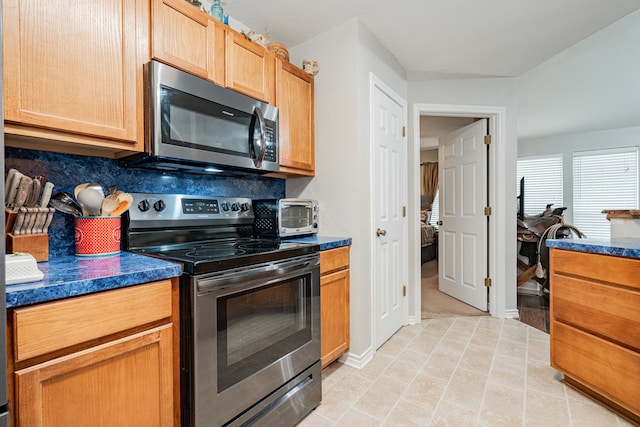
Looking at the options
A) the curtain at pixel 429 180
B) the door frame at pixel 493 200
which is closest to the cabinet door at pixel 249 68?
the door frame at pixel 493 200

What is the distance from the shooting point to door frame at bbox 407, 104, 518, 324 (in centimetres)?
298

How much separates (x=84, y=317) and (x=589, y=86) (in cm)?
518

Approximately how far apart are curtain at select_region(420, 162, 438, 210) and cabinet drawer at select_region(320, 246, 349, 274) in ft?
19.4

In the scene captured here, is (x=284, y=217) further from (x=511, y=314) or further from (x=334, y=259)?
(x=511, y=314)

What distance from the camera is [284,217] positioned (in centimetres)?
195

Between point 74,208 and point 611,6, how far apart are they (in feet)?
10.7

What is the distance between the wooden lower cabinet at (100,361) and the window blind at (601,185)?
7.25 m

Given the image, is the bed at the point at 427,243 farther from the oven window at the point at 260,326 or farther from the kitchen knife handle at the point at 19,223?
the kitchen knife handle at the point at 19,223

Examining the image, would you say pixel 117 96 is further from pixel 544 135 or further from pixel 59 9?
pixel 544 135

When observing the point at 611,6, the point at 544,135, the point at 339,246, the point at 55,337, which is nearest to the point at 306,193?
the point at 339,246

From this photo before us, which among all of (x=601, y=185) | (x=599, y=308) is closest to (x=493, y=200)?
(x=599, y=308)

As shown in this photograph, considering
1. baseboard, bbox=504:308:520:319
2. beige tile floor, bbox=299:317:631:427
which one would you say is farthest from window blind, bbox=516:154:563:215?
beige tile floor, bbox=299:317:631:427

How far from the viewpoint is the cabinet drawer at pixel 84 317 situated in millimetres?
803

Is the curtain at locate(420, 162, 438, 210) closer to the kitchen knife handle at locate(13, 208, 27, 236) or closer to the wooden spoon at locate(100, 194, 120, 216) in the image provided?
the wooden spoon at locate(100, 194, 120, 216)
